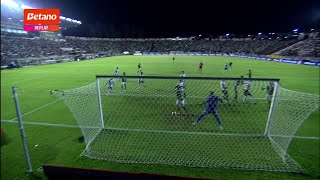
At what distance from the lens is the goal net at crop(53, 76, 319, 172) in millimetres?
7848

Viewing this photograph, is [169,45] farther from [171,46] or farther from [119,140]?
[119,140]

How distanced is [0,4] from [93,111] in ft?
27.2

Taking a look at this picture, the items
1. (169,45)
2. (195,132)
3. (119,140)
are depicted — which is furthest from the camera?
(169,45)

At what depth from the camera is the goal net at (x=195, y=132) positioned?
7.85 metres

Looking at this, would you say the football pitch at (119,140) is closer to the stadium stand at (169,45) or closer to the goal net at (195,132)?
the goal net at (195,132)

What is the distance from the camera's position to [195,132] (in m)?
7.87

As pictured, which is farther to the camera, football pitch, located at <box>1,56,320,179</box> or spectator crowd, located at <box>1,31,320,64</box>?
spectator crowd, located at <box>1,31,320,64</box>

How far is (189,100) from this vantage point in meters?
16.0

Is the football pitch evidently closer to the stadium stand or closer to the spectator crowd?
the spectator crowd

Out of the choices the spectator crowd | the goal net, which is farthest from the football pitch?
the spectator crowd

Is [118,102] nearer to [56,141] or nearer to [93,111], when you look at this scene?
[93,111]

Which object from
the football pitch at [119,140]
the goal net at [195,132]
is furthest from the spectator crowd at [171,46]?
the goal net at [195,132]

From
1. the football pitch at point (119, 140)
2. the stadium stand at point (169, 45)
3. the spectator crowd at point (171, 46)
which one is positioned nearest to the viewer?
the football pitch at point (119, 140)

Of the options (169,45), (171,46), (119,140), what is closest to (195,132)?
(119,140)
